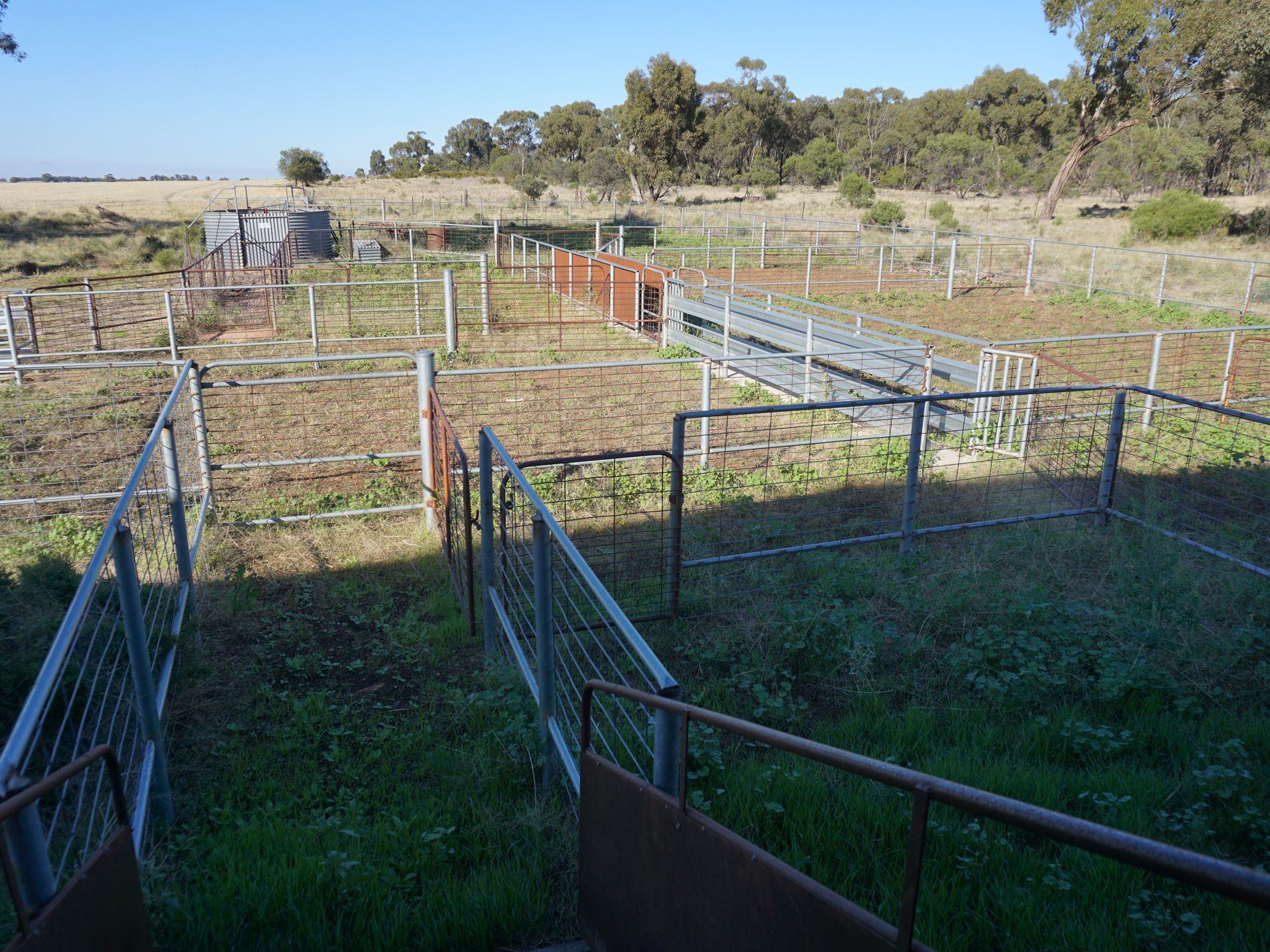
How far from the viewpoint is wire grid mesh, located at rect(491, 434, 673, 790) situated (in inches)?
121

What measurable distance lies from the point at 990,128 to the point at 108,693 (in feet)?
259

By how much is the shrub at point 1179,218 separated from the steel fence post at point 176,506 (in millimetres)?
33176

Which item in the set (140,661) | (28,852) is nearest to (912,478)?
(140,661)

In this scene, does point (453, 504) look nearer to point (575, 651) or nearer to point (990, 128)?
point (575, 651)

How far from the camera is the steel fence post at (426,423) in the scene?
727cm

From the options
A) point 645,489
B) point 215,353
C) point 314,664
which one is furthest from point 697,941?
point 215,353

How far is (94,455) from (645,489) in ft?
20.3

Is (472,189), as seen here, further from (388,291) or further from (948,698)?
(948,698)

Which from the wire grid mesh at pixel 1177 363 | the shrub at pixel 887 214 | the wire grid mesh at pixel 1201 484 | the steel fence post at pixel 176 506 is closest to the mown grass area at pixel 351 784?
the steel fence post at pixel 176 506

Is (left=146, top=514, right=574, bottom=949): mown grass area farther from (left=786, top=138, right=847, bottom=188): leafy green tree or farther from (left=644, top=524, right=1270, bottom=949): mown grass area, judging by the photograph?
(left=786, top=138, right=847, bottom=188): leafy green tree

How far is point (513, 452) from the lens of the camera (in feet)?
31.4

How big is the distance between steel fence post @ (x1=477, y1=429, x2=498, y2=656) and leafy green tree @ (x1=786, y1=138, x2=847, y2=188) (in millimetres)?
67702

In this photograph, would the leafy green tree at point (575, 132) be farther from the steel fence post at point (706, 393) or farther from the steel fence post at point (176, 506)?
the steel fence post at point (176, 506)

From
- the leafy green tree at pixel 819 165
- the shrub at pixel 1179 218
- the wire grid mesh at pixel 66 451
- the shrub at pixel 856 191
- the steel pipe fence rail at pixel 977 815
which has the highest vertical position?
the leafy green tree at pixel 819 165
